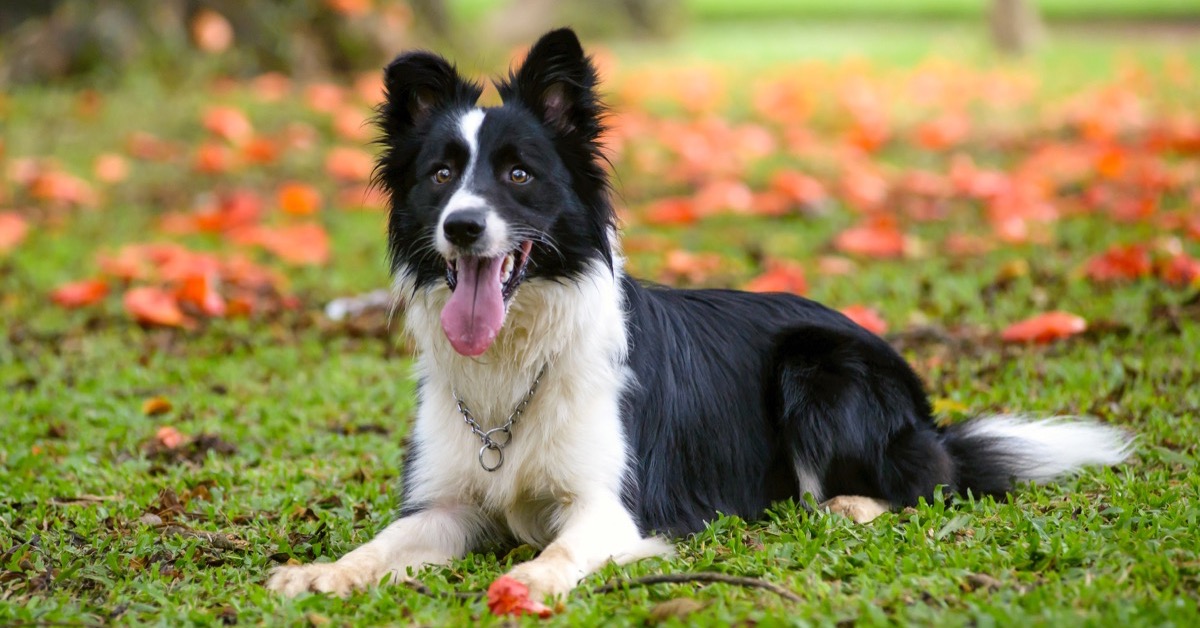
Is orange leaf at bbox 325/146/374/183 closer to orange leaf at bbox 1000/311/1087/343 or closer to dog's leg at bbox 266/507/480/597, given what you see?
orange leaf at bbox 1000/311/1087/343

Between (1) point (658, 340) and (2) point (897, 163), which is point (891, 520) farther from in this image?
(2) point (897, 163)

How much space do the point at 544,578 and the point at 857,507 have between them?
1215mm

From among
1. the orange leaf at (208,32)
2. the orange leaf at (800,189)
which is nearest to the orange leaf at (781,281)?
the orange leaf at (800,189)

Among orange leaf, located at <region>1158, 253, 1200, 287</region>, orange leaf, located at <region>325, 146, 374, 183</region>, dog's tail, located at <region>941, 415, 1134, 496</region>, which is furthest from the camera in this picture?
orange leaf, located at <region>325, 146, 374, 183</region>

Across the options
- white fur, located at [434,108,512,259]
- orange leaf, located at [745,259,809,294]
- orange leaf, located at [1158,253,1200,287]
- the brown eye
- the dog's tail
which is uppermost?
the brown eye

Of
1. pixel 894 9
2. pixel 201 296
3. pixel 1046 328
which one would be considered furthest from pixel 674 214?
pixel 894 9

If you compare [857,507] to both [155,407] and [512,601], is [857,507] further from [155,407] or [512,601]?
[155,407]

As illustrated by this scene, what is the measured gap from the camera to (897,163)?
1155 cm

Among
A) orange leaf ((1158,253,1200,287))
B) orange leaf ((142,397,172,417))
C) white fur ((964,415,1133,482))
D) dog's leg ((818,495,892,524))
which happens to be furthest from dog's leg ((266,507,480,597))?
orange leaf ((1158,253,1200,287))

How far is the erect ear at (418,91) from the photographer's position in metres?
4.07

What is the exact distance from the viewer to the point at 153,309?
7.21 m

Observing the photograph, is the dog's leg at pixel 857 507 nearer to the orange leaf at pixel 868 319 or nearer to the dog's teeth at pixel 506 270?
the dog's teeth at pixel 506 270

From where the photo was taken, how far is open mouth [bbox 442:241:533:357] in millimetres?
3809

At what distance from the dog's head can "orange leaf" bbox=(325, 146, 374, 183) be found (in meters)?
6.62
